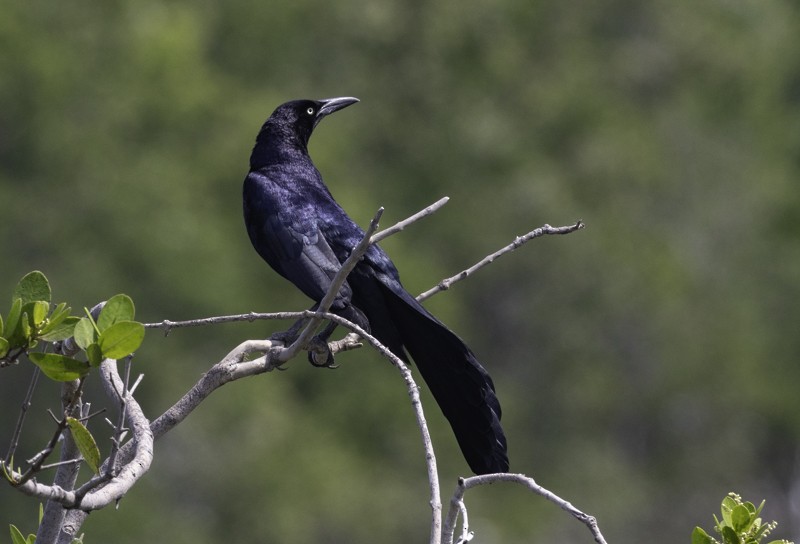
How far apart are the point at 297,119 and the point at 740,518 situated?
3684mm

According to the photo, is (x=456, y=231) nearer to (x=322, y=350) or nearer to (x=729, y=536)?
(x=322, y=350)

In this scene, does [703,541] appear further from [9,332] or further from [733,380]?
[733,380]

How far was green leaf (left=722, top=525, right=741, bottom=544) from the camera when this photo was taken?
2.99 metres

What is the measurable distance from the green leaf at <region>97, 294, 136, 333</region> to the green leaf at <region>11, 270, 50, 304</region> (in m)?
0.14

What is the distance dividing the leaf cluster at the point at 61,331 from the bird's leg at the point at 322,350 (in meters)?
1.29

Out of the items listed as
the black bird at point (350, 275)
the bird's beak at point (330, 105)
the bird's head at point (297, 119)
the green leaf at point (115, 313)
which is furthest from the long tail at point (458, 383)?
the bird's beak at point (330, 105)

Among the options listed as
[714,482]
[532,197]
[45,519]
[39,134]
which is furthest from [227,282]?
[45,519]

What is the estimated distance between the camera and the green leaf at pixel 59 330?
299 centimetres

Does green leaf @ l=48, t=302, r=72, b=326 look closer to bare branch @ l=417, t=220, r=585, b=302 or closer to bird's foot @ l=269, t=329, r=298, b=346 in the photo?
bare branch @ l=417, t=220, r=585, b=302

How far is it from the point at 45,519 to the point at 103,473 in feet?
1.10

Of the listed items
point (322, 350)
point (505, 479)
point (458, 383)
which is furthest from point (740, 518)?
point (322, 350)

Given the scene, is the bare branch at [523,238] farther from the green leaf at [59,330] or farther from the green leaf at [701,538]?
the green leaf at [59,330]

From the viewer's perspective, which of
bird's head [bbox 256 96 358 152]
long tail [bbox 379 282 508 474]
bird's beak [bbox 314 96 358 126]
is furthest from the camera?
bird's beak [bbox 314 96 358 126]

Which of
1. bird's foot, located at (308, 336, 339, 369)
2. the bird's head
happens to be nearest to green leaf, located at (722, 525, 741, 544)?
bird's foot, located at (308, 336, 339, 369)
